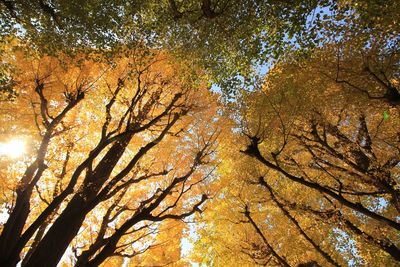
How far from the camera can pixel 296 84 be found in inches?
316

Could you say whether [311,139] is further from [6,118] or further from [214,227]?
[6,118]

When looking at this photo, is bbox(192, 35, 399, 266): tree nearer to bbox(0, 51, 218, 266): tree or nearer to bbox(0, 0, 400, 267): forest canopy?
bbox(0, 0, 400, 267): forest canopy

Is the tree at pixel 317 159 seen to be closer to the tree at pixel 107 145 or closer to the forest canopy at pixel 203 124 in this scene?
the forest canopy at pixel 203 124

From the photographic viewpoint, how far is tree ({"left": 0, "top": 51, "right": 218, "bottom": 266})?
6.21 meters

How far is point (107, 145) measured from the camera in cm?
716

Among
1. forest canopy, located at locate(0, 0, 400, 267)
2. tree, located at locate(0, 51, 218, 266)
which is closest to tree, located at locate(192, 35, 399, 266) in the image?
forest canopy, located at locate(0, 0, 400, 267)

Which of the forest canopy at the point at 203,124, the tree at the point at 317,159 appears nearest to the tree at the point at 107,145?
the forest canopy at the point at 203,124

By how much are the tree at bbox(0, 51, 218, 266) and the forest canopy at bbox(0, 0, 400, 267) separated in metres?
0.06

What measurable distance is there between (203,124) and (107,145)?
4.25 metres

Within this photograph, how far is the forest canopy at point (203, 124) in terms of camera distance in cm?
608

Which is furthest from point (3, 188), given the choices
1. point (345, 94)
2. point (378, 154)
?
point (378, 154)

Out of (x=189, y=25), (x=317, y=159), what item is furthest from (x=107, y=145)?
(x=317, y=159)

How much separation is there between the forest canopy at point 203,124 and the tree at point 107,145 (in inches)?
2.2

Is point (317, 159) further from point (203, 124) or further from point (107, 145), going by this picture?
point (107, 145)
